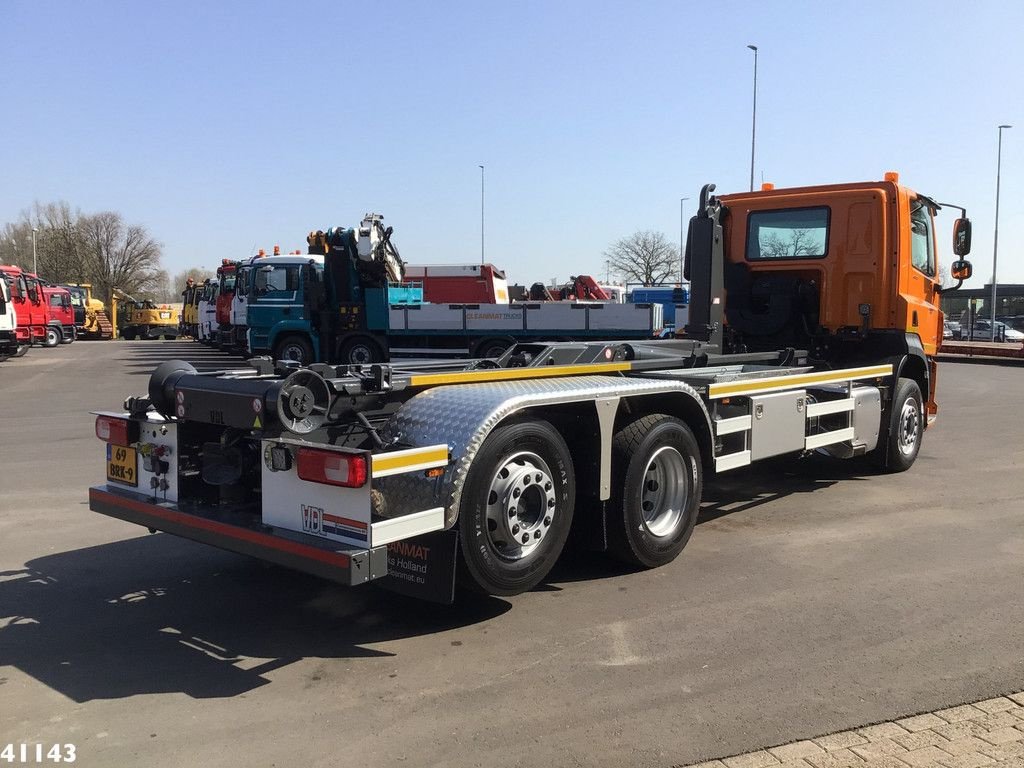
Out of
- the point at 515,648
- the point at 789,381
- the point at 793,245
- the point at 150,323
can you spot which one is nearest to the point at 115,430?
the point at 515,648

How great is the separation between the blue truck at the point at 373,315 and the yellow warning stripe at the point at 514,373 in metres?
13.8

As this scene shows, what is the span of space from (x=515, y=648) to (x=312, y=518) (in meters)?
1.18

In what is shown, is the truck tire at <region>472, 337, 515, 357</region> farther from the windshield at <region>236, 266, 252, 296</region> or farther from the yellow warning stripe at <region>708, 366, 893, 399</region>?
the yellow warning stripe at <region>708, 366, 893, 399</region>

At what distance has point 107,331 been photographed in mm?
48438

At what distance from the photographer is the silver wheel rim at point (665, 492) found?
560cm

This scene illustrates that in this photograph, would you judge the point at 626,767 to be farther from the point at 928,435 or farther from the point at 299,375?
the point at 928,435

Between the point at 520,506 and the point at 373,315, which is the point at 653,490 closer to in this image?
the point at 520,506

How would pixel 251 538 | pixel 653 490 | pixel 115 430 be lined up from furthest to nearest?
pixel 653 490 → pixel 115 430 → pixel 251 538

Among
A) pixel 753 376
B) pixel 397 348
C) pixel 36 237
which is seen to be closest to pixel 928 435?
pixel 753 376

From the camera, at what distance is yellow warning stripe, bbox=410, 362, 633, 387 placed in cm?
482

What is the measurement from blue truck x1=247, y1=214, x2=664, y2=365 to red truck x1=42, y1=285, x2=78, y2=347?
19817 millimetres

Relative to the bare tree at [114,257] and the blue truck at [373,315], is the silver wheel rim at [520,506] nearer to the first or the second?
the blue truck at [373,315]

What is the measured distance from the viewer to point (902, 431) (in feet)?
29.4

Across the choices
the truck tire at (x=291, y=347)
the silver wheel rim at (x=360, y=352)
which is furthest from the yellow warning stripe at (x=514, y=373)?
the truck tire at (x=291, y=347)
